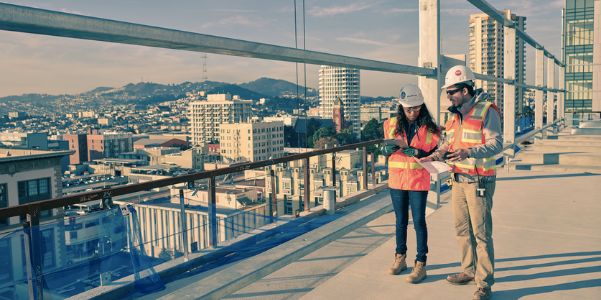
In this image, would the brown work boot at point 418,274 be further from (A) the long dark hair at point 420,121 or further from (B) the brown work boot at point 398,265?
(A) the long dark hair at point 420,121

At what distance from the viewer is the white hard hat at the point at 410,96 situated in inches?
121

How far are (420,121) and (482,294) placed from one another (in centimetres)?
116

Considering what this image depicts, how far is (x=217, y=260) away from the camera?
3.77m

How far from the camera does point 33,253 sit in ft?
8.21

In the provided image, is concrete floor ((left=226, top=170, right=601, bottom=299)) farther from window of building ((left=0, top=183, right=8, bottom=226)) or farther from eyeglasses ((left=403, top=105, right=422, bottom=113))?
window of building ((left=0, top=183, right=8, bottom=226))

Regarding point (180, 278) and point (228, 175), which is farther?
point (228, 175)

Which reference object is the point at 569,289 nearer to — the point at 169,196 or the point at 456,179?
the point at 456,179

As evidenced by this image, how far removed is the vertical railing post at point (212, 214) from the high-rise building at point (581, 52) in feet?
77.5

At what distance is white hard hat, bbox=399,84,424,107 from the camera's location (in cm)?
307

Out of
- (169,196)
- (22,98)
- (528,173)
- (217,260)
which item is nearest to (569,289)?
(217,260)

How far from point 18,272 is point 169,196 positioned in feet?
3.95

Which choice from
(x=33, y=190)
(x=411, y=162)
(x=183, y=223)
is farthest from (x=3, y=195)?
(x=411, y=162)

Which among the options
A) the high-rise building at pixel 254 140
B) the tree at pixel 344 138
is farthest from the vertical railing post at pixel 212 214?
the tree at pixel 344 138

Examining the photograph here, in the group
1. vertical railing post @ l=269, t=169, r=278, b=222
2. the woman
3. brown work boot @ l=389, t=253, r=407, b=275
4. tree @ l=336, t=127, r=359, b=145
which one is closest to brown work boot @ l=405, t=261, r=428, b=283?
the woman
